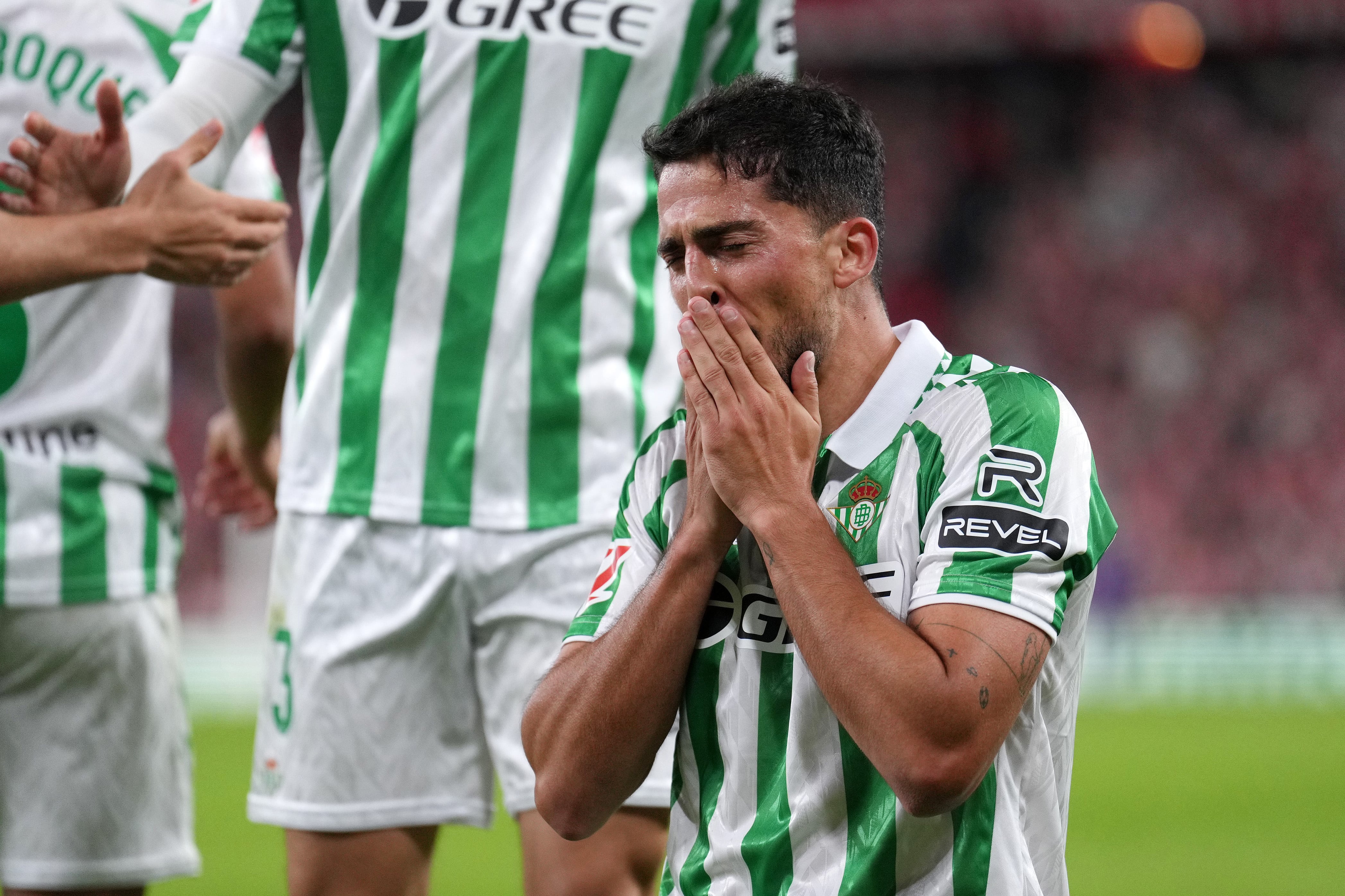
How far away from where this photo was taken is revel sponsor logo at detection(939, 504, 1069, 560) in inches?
75.7

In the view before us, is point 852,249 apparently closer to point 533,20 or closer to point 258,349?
point 533,20

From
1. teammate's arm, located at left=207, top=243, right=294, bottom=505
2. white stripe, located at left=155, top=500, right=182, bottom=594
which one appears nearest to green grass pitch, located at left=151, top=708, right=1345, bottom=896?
teammate's arm, located at left=207, top=243, right=294, bottom=505

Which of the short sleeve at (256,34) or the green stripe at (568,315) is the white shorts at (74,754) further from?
the short sleeve at (256,34)

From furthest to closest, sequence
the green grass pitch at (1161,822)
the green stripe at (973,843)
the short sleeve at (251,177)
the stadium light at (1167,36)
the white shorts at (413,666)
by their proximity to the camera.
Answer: the stadium light at (1167,36) < the green grass pitch at (1161,822) < the short sleeve at (251,177) < the white shorts at (413,666) < the green stripe at (973,843)

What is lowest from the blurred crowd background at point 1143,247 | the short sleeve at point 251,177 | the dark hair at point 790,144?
the dark hair at point 790,144

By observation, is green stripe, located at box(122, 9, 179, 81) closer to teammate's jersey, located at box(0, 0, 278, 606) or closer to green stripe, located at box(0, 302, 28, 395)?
teammate's jersey, located at box(0, 0, 278, 606)

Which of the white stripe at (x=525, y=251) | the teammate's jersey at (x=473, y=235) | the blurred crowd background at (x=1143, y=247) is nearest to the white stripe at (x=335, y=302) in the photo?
the teammate's jersey at (x=473, y=235)

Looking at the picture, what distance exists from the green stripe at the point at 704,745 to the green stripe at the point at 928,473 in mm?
316

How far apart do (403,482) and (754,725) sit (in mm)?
950

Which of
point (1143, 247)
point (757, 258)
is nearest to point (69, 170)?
point (757, 258)

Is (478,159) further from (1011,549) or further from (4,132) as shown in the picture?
(1011,549)

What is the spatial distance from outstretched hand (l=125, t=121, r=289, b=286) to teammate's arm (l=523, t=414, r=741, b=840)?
100cm

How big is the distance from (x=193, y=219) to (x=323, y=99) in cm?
33

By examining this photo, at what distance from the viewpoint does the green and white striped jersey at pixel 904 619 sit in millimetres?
1945
